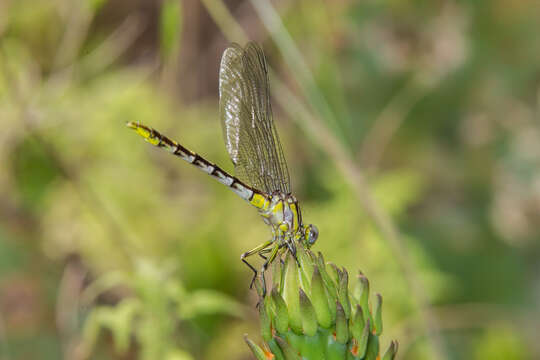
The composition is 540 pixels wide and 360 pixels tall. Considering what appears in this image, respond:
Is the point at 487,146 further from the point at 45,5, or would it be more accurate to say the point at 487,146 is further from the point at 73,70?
the point at 45,5

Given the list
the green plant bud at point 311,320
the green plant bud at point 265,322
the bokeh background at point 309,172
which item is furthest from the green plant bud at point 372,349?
the bokeh background at point 309,172

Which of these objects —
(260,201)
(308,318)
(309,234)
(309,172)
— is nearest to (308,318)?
(308,318)

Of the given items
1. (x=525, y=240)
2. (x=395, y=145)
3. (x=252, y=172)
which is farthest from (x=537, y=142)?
(x=252, y=172)

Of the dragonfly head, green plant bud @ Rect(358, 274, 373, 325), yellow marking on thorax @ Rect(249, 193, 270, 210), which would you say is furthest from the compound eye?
green plant bud @ Rect(358, 274, 373, 325)

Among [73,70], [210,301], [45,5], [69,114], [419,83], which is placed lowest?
[210,301]

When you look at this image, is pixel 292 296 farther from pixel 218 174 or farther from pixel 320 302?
pixel 218 174

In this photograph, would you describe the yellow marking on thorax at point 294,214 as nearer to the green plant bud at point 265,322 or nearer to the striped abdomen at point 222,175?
the striped abdomen at point 222,175
